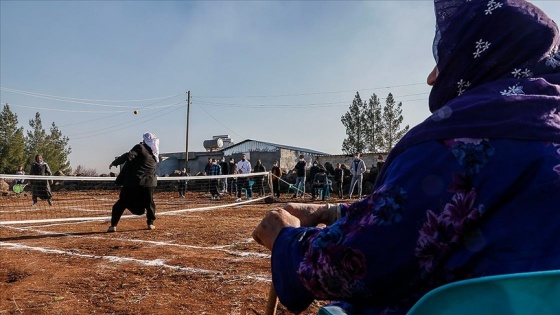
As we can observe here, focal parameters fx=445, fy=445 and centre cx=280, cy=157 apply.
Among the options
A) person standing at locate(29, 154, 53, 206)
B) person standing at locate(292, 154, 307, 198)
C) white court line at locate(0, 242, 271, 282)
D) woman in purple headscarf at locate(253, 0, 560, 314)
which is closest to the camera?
woman in purple headscarf at locate(253, 0, 560, 314)

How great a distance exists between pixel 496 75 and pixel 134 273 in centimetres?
455

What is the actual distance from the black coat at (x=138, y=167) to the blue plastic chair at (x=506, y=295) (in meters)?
8.33

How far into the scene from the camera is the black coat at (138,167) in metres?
8.62

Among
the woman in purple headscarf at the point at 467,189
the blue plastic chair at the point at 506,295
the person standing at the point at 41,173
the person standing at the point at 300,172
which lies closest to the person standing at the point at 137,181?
the woman in purple headscarf at the point at 467,189

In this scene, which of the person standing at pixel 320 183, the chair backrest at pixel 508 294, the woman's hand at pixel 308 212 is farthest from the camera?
the person standing at pixel 320 183

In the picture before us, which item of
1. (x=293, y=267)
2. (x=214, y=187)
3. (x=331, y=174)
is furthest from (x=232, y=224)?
(x=331, y=174)

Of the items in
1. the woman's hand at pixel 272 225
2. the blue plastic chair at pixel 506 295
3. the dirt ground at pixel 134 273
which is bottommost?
the dirt ground at pixel 134 273

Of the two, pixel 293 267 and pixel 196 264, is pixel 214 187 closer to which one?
pixel 196 264

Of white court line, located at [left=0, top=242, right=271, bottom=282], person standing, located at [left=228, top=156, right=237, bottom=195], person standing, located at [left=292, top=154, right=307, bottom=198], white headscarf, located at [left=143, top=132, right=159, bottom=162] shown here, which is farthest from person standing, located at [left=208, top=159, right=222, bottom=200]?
white court line, located at [left=0, top=242, right=271, bottom=282]

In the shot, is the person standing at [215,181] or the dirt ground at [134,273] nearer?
the dirt ground at [134,273]

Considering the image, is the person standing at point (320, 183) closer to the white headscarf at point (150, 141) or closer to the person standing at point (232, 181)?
the person standing at point (232, 181)

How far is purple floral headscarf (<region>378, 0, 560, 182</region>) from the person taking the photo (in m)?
1.01

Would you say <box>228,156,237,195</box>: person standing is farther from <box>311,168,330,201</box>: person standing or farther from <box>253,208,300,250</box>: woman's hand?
<box>253,208,300,250</box>: woman's hand

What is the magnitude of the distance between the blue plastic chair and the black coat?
8335 millimetres
